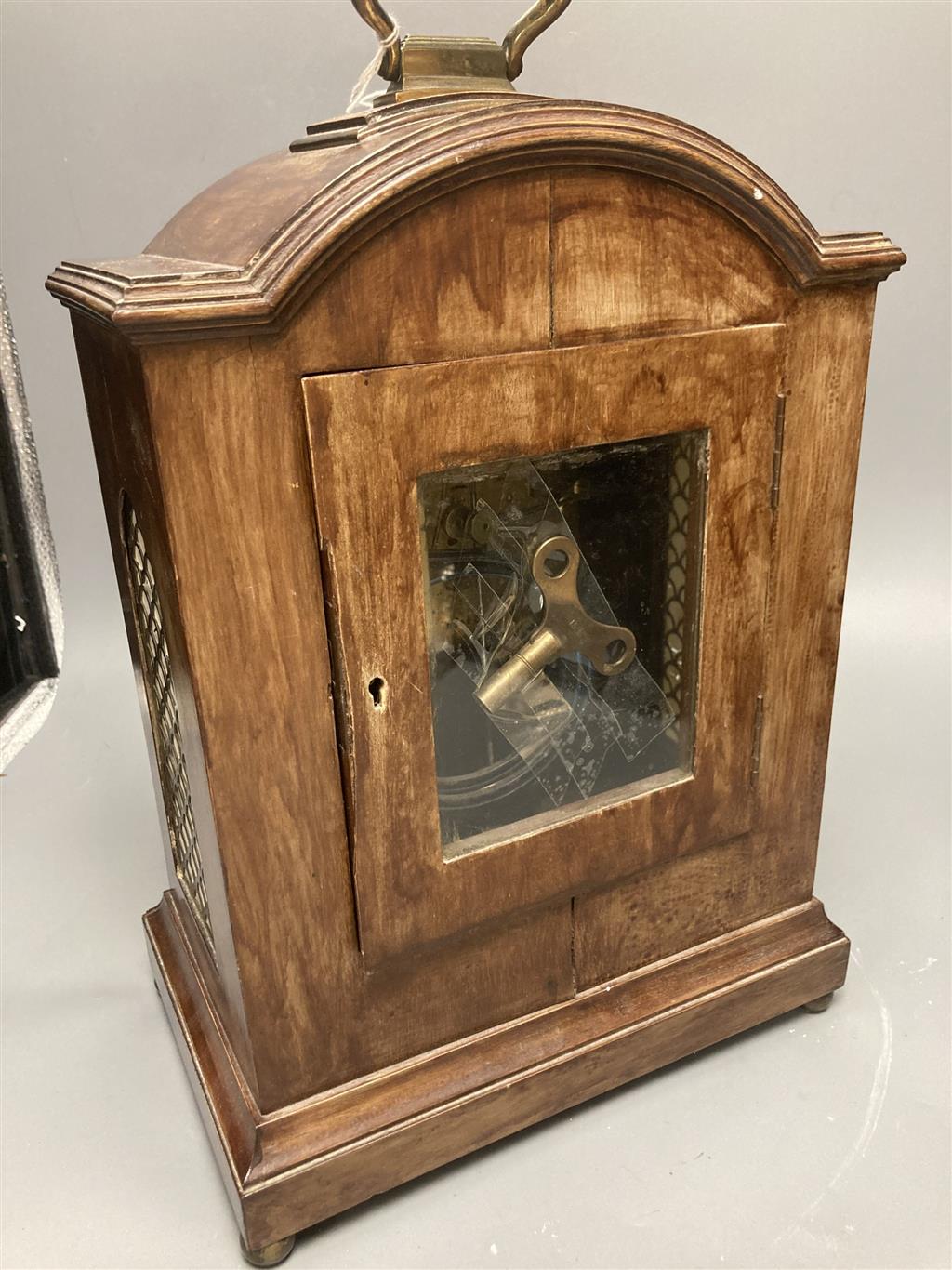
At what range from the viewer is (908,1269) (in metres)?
1.06

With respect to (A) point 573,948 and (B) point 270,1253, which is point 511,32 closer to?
(A) point 573,948

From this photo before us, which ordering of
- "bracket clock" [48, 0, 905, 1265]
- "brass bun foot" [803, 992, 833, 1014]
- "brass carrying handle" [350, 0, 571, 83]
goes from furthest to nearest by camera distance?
1. "brass bun foot" [803, 992, 833, 1014]
2. "brass carrying handle" [350, 0, 571, 83]
3. "bracket clock" [48, 0, 905, 1265]

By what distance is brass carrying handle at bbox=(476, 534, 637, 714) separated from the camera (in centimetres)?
→ 108

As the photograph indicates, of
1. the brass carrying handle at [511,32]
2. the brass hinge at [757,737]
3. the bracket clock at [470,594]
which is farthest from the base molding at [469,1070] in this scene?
the brass carrying handle at [511,32]

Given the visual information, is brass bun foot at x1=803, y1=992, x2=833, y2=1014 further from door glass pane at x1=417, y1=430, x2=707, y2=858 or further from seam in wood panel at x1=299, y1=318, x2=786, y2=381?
seam in wood panel at x1=299, y1=318, x2=786, y2=381

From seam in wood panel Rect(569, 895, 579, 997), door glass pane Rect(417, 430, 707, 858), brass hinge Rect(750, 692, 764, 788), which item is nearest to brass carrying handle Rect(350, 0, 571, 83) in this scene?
door glass pane Rect(417, 430, 707, 858)

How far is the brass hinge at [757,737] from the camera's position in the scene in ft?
3.93

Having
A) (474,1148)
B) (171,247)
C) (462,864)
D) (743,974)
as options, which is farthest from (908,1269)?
(171,247)

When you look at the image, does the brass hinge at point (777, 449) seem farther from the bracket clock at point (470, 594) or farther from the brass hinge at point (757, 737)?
the brass hinge at point (757, 737)

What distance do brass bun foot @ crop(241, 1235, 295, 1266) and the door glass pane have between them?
0.41m

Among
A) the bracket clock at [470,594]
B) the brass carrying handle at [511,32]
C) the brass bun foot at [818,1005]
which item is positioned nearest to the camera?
the bracket clock at [470,594]

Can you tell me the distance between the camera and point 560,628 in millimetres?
1099

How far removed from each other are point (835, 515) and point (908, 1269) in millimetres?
718

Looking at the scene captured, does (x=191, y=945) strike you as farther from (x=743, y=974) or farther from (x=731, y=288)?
(x=731, y=288)
